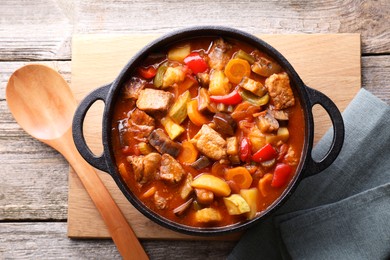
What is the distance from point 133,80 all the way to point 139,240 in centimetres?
106

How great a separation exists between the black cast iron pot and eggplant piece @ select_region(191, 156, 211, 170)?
34 cm

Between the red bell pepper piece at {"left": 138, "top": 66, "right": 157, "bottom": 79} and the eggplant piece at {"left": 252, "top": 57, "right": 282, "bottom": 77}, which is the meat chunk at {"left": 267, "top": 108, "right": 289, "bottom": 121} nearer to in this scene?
the eggplant piece at {"left": 252, "top": 57, "right": 282, "bottom": 77}

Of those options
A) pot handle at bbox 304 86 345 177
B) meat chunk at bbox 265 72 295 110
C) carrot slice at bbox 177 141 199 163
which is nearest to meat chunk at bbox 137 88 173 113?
carrot slice at bbox 177 141 199 163

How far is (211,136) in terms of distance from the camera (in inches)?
119

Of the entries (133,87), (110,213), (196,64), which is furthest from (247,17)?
(110,213)

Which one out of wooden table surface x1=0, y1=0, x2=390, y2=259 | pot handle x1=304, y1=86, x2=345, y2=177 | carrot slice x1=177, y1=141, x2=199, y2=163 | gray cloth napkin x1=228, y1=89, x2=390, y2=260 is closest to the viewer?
pot handle x1=304, y1=86, x2=345, y2=177

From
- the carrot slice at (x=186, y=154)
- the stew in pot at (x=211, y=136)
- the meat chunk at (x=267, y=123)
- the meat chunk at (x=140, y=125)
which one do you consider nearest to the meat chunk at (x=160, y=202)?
the stew in pot at (x=211, y=136)

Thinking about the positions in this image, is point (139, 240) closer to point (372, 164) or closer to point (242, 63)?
point (242, 63)

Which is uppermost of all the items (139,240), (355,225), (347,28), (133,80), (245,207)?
(347,28)

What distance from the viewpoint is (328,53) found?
3518 mm

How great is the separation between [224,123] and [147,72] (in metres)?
0.54

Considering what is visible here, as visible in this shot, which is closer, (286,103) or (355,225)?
(286,103)

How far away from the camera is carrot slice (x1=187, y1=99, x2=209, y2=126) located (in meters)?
3.07

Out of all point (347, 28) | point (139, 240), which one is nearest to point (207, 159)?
point (139, 240)
